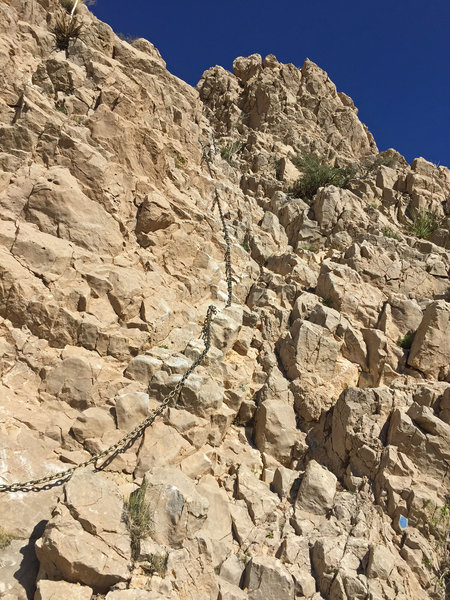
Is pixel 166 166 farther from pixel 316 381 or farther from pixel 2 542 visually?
pixel 2 542

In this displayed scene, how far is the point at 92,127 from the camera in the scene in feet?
30.0

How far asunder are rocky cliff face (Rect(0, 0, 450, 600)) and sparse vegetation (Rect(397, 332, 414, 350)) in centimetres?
11

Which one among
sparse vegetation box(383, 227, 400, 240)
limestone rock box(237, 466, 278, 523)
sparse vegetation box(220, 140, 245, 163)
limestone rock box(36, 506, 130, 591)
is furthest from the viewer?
sparse vegetation box(220, 140, 245, 163)

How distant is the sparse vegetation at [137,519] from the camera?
4629 millimetres

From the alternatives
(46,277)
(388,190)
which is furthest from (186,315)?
(388,190)

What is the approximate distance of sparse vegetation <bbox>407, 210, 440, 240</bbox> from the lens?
45.0 feet

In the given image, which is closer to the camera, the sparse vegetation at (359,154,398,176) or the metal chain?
the metal chain

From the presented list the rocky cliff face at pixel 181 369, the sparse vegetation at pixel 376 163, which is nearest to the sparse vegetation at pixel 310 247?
the rocky cliff face at pixel 181 369

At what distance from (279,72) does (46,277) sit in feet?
62.7

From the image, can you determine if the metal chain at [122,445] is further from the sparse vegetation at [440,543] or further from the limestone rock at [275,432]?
the sparse vegetation at [440,543]

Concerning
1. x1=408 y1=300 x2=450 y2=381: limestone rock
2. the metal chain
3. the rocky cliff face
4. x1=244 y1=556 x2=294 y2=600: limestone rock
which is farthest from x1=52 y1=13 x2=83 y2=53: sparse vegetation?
x1=244 y1=556 x2=294 y2=600: limestone rock

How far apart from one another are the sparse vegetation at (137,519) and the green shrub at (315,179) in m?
12.4

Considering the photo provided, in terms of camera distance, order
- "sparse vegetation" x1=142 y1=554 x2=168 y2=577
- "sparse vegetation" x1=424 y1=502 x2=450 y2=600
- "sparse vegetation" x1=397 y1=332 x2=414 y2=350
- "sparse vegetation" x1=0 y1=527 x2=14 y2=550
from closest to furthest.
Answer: "sparse vegetation" x1=0 y1=527 x2=14 y2=550
"sparse vegetation" x1=142 y1=554 x2=168 y2=577
"sparse vegetation" x1=424 y1=502 x2=450 y2=600
"sparse vegetation" x1=397 y1=332 x2=414 y2=350

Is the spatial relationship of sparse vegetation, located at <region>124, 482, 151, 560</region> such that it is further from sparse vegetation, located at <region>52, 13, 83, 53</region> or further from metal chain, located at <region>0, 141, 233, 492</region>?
sparse vegetation, located at <region>52, 13, 83, 53</region>
